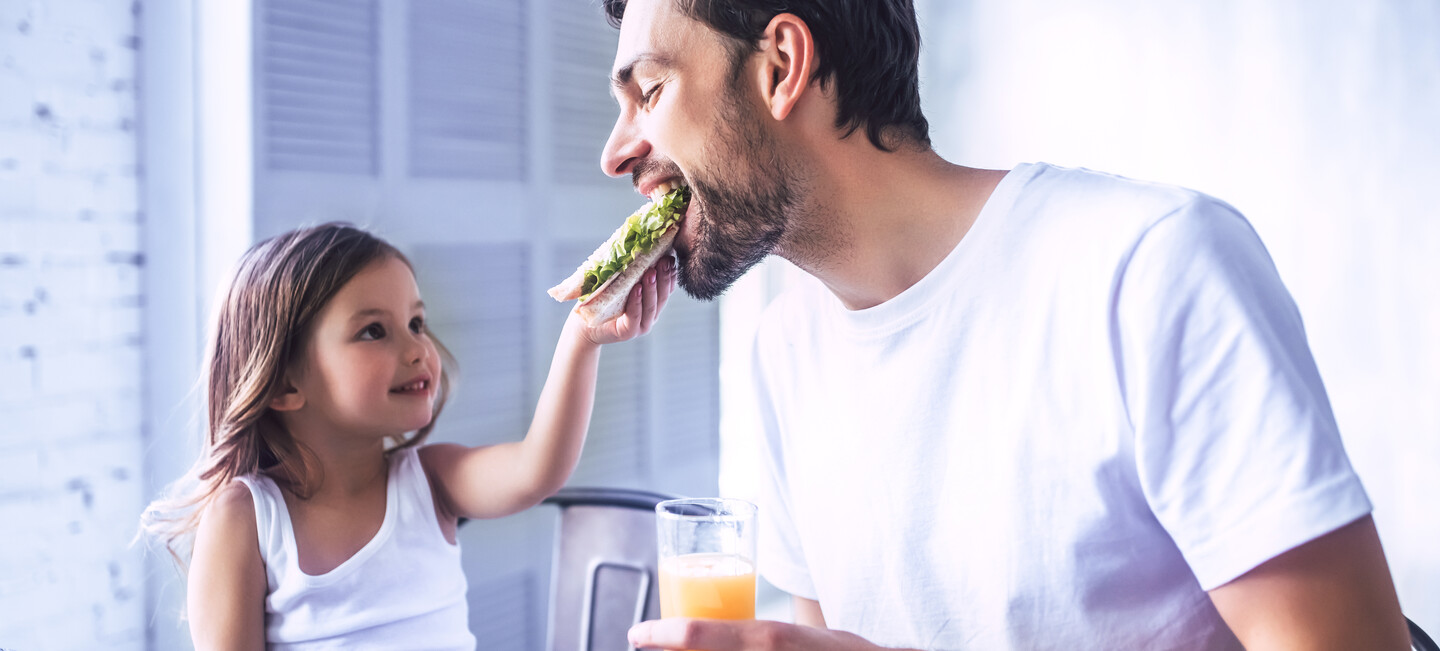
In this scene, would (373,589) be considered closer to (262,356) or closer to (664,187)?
(262,356)

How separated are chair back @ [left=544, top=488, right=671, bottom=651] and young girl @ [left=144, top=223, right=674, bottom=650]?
136mm

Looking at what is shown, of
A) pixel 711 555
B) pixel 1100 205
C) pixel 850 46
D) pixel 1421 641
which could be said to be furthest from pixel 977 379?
pixel 1421 641

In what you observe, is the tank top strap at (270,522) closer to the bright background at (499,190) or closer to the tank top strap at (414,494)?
the tank top strap at (414,494)

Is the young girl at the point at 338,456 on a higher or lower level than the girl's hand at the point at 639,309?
lower

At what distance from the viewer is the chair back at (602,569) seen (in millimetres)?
1772

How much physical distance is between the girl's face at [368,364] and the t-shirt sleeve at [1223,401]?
1194mm

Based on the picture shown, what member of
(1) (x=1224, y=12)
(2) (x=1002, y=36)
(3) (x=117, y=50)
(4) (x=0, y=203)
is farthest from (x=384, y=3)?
Result: (1) (x=1224, y=12)

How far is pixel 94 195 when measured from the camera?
188cm

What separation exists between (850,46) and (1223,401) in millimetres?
648

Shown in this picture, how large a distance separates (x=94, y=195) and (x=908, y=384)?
1678mm

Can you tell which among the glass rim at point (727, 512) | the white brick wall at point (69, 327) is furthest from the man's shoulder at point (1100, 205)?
the white brick wall at point (69, 327)

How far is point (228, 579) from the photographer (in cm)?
150

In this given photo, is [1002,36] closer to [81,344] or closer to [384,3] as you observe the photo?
[384,3]

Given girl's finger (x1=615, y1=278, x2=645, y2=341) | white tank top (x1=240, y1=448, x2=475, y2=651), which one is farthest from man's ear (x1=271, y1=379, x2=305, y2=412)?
girl's finger (x1=615, y1=278, x2=645, y2=341)
